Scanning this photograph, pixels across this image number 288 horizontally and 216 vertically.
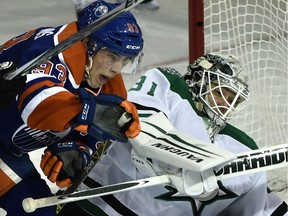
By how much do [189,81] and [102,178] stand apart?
346 millimetres

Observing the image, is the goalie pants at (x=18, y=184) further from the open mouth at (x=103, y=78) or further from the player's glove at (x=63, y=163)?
the open mouth at (x=103, y=78)

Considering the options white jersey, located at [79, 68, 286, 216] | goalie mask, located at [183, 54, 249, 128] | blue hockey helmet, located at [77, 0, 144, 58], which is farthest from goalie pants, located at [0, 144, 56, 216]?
goalie mask, located at [183, 54, 249, 128]

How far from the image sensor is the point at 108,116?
1581mm

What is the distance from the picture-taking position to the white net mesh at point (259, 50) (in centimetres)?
271

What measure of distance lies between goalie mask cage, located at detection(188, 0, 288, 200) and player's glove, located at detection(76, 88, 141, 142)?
114 centimetres

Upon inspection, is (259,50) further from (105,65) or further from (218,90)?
(105,65)

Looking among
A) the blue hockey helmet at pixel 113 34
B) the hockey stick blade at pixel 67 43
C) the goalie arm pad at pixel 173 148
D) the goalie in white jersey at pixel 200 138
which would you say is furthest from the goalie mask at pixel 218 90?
the hockey stick blade at pixel 67 43

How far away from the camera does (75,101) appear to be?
62.9 inches

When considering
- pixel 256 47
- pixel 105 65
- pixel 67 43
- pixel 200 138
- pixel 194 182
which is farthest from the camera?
pixel 256 47

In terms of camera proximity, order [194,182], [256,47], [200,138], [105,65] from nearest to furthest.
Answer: [194,182]
[105,65]
[200,138]
[256,47]

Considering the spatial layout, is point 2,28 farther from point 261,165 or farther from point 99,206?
point 261,165

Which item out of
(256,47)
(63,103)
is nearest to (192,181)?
(63,103)

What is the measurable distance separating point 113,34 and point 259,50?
1188 mm

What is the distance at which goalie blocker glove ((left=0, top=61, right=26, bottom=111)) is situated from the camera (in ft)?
5.11
